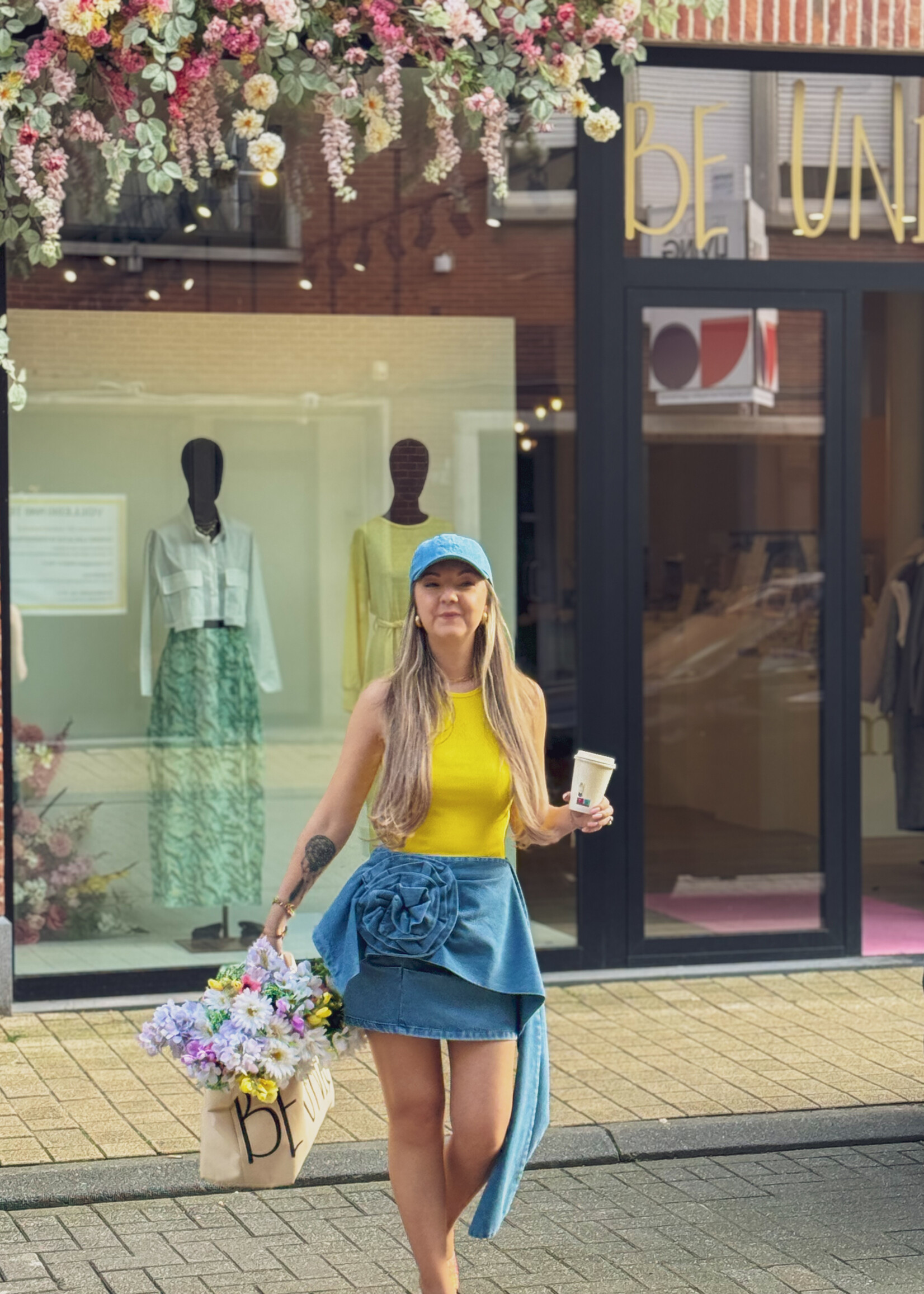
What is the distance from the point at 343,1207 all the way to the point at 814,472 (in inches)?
173

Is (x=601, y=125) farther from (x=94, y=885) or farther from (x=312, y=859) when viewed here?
(x=312, y=859)

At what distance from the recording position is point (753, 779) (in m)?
9.40

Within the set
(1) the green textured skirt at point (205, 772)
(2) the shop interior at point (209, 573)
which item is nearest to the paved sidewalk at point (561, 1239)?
(2) the shop interior at point (209, 573)

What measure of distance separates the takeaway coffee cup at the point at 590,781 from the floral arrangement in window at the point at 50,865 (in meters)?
4.28

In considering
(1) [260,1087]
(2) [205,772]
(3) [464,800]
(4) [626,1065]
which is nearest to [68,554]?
(2) [205,772]

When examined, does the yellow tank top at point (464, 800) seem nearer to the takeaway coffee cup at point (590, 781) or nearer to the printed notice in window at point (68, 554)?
the takeaway coffee cup at point (590, 781)

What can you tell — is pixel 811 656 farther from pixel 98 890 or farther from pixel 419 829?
pixel 419 829

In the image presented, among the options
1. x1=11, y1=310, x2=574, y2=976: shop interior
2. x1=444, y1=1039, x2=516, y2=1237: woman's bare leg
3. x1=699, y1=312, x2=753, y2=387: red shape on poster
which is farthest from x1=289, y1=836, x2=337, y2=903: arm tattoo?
x1=699, y1=312, x2=753, y2=387: red shape on poster

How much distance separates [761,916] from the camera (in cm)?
868

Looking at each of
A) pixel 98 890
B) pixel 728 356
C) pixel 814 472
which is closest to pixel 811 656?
pixel 814 472

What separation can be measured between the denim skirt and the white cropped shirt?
4145 millimetres

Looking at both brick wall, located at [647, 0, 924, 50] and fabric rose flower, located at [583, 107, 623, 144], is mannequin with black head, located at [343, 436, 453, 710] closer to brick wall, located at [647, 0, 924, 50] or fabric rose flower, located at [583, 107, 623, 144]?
fabric rose flower, located at [583, 107, 623, 144]

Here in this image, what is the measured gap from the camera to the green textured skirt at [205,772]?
326 inches

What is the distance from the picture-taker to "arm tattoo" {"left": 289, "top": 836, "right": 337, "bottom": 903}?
14.7ft
